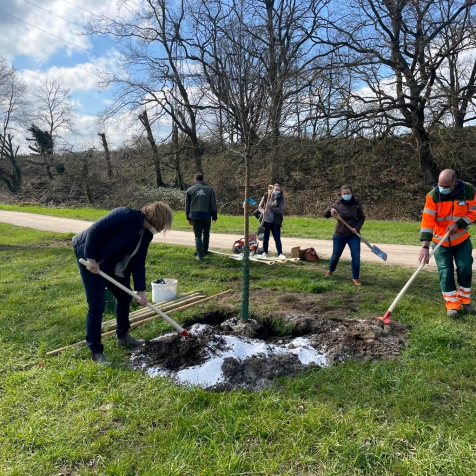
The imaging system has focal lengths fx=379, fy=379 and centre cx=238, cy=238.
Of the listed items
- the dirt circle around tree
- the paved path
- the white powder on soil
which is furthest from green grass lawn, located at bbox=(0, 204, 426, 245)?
the white powder on soil

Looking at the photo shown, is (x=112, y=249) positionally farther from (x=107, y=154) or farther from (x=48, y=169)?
(x=48, y=169)

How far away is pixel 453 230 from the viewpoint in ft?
16.4

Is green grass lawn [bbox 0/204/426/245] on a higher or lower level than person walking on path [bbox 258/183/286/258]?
lower

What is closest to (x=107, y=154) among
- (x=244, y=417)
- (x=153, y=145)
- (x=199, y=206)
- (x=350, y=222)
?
(x=153, y=145)

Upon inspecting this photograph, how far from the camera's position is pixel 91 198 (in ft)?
92.1

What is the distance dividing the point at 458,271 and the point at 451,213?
796mm

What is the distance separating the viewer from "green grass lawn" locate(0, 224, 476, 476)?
2.49 m

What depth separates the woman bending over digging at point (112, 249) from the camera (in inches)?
148

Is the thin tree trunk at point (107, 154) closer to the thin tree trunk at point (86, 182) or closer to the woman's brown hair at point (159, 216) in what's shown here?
the thin tree trunk at point (86, 182)

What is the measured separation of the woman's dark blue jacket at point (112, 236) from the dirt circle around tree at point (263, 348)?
3.85 feet

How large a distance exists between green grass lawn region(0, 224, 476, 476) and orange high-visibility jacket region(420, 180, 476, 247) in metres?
1.13

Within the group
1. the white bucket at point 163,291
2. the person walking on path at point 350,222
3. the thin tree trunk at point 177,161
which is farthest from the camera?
the thin tree trunk at point 177,161

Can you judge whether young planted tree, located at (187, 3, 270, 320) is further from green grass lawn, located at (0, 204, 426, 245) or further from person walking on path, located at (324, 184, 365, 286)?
green grass lawn, located at (0, 204, 426, 245)

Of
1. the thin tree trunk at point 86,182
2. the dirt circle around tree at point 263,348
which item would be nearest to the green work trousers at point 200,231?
the dirt circle around tree at point 263,348
